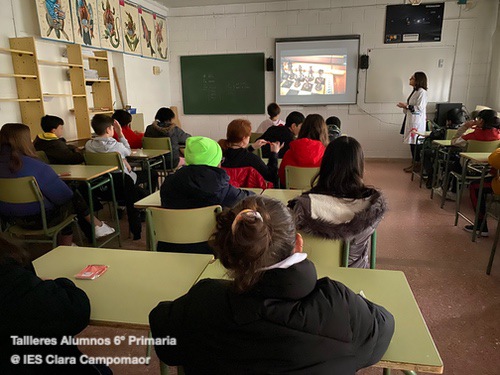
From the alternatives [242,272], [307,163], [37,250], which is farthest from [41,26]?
[242,272]

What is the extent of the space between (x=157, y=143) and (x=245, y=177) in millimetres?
2149

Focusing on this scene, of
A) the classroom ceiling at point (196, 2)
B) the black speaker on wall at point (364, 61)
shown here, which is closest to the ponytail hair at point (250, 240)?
the black speaker on wall at point (364, 61)

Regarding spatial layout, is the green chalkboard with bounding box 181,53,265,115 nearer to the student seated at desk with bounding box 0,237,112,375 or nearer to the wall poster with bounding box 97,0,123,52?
the wall poster with bounding box 97,0,123,52

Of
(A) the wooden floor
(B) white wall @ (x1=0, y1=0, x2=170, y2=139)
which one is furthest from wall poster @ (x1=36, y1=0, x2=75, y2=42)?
(A) the wooden floor

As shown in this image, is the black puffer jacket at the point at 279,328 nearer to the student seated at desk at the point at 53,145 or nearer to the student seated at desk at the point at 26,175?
the student seated at desk at the point at 26,175

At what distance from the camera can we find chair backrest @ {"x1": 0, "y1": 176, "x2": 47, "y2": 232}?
267 centimetres

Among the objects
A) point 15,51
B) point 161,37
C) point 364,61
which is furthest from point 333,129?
point 161,37

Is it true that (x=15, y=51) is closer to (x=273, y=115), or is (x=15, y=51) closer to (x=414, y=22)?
(x=273, y=115)

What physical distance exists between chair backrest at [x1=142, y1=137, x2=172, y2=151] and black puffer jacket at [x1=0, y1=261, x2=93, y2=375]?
3.73 metres

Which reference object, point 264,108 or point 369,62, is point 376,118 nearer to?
point 369,62

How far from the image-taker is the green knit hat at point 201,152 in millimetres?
2227

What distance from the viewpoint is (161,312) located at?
100 centimetres

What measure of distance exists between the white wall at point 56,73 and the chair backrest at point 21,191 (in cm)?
191

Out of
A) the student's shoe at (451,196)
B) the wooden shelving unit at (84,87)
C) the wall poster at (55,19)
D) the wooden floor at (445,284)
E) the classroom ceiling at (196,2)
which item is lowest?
the wooden floor at (445,284)
